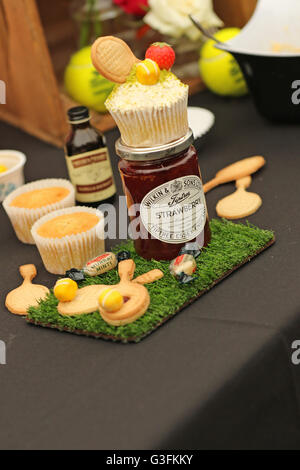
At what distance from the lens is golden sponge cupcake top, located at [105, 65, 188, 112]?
78 centimetres

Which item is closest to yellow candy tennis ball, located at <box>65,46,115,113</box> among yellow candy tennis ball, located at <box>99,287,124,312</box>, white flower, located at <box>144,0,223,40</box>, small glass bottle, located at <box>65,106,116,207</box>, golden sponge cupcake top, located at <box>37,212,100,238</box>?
white flower, located at <box>144,0,223,40</box>

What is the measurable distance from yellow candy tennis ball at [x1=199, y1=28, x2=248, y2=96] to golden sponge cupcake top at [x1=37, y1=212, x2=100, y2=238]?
26.2 inches

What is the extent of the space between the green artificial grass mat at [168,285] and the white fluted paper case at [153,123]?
170mm

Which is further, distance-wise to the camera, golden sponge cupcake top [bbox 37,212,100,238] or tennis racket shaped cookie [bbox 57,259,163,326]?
golden sponge cupcake top [bbox 37,212,100,238]

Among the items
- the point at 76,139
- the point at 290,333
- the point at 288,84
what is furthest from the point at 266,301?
the point at 288,84

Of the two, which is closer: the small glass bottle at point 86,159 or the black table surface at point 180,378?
the black table surface at point 180,378

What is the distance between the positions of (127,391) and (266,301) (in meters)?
0.21

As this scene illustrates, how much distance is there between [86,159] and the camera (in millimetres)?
1063

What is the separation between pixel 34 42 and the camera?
137 centimetres

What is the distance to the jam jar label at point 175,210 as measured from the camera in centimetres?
82

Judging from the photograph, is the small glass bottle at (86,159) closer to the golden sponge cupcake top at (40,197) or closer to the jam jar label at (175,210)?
the golden sponge cupcake top at (40,197)

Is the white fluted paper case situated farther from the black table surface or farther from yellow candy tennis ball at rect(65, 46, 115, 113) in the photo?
yellow candy tennis ball at rect(65, 46, 115, 113)

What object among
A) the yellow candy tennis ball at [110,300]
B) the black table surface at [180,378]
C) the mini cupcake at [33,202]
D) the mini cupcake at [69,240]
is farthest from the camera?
the mini cupcake at [33,202]

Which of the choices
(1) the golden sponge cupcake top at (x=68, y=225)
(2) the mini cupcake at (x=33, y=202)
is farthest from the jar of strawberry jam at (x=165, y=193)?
(2) the mini cupcake at (x=33, y=202)
